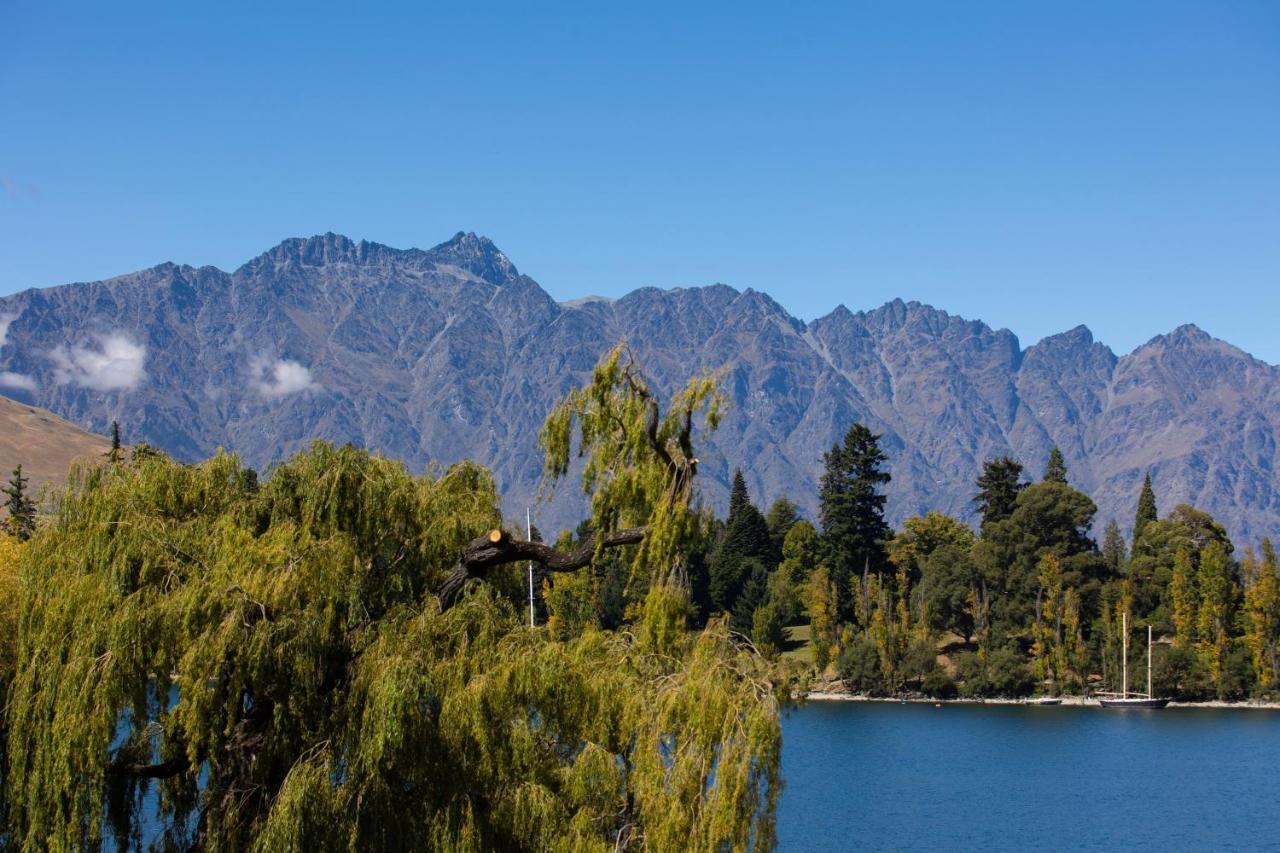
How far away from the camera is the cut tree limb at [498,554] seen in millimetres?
20438

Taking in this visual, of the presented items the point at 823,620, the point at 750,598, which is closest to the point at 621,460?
the point at 823,620

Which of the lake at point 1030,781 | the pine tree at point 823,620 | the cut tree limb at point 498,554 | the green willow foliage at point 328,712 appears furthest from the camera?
the pine tree at point 823,620

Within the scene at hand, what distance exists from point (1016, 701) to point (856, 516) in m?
22.2

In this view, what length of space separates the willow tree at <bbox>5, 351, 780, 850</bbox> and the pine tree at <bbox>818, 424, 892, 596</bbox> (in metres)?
93.0

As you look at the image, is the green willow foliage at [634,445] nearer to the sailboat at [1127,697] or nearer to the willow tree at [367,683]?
the willow tree at [367,683]

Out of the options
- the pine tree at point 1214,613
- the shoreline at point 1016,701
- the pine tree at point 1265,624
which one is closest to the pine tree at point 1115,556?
the pine tree at point 1214,613

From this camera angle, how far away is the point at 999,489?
118062 mm

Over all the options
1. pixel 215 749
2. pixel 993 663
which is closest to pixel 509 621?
pixel 215 749

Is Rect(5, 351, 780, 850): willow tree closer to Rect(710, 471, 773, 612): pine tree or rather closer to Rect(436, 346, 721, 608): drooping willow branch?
Rect(436, 346, 721, 608): drooping willow branch

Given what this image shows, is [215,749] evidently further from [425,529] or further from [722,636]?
[722,636]

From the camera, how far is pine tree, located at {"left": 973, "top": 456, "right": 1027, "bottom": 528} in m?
117

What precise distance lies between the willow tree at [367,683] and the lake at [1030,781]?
16.7 meters

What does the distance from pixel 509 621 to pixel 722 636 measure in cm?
332

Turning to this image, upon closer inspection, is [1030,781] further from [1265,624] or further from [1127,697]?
[1265,624]
